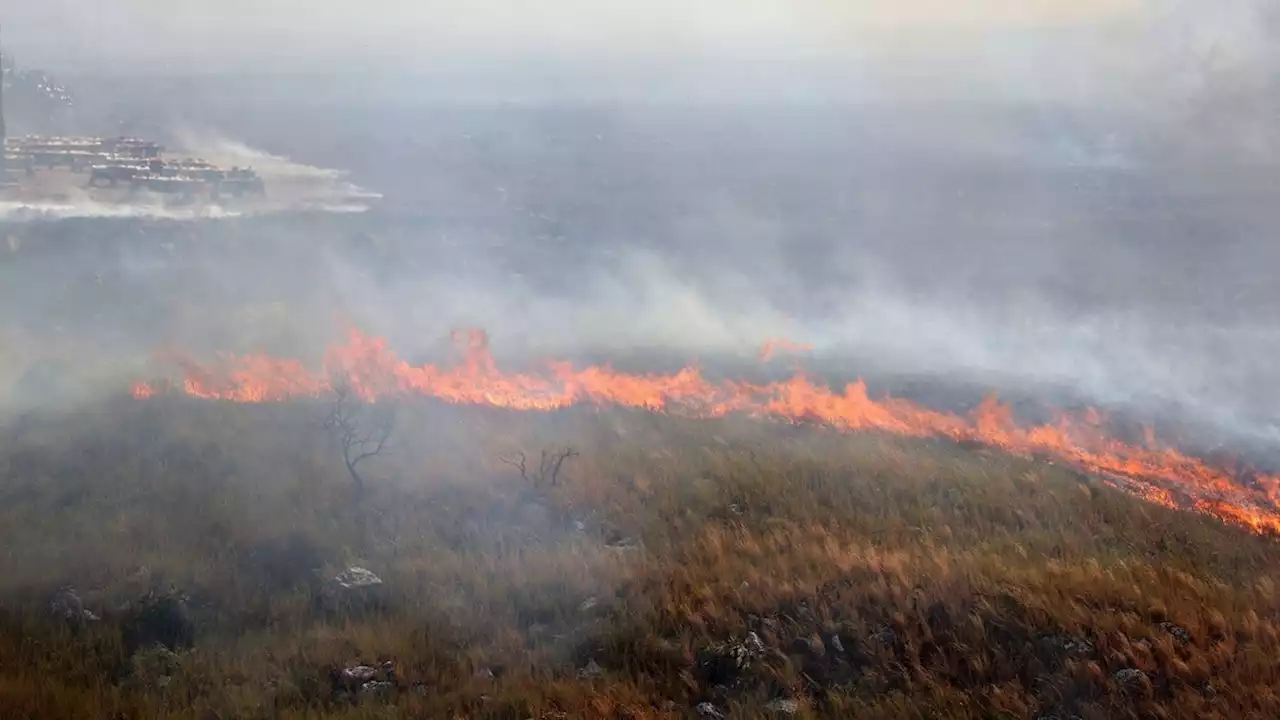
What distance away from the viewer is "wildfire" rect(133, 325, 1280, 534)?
995 inches

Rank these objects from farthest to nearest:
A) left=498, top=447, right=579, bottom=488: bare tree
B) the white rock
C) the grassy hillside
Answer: left=498, top=447, right=579, bottom=488: bare tree
the white rock
the grassy hillside

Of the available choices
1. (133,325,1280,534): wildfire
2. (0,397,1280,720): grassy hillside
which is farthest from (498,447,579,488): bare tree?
(133,325,1280,534): wildfire

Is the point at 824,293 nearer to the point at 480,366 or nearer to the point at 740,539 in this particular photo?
the point at 480,366

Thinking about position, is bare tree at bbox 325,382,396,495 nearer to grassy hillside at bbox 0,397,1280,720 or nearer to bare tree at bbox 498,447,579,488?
grassy hillside at bbox 0,397,1280,720

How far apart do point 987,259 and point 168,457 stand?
64.5 m

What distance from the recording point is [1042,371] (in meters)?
43.5

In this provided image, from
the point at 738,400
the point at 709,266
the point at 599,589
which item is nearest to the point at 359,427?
the point at 599,589

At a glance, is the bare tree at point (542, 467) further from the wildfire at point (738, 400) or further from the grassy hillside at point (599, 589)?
the wildfire at point (738, 400)

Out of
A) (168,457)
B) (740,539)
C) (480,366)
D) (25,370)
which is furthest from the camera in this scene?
(480,366)

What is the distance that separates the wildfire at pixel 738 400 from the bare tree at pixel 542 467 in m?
6.01

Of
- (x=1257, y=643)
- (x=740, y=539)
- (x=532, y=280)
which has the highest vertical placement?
(x=1257, y=643)

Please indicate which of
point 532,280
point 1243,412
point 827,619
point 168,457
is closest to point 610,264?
point 532,280

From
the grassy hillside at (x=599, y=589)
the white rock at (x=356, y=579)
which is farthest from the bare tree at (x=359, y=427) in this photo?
the white rock at (x=356, y=579)

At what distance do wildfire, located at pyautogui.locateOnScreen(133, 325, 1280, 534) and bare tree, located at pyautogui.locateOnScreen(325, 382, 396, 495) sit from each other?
60.9 inches
